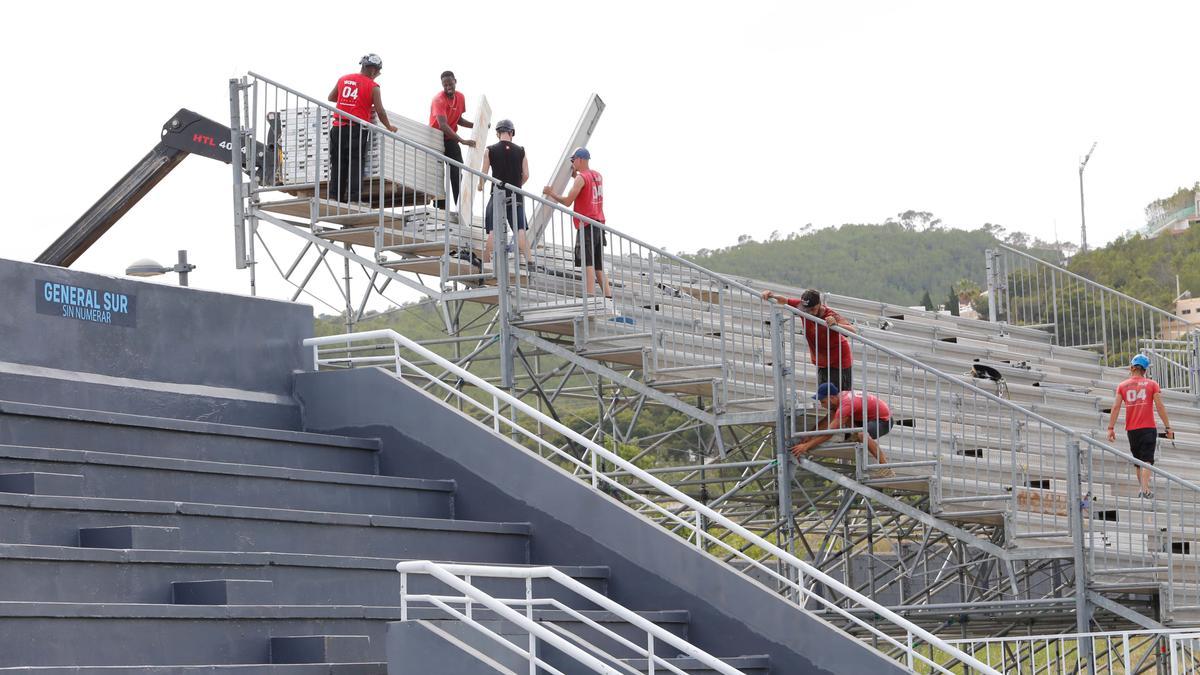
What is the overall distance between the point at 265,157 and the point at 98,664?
9.63m

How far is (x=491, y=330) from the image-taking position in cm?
1786

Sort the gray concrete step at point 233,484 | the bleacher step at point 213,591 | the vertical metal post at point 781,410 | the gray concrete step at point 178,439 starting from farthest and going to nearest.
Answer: the vertical metal post at point 781,410 → the gray concrete step at point 178,439 → the gray concrete step at point 233,484 → the bleacher step at point 213,591

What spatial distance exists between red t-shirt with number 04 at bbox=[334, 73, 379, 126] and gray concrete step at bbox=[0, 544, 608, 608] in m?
7.28

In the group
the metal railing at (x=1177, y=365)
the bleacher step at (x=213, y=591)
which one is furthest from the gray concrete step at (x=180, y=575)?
the metal railing at (x=1177, y=365)

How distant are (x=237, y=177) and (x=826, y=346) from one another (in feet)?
21.4

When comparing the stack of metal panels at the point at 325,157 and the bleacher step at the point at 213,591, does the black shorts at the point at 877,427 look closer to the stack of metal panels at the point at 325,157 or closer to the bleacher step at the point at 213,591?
the stack of metal panels at the point at 325,157

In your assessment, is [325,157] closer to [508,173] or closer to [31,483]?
[508,173]

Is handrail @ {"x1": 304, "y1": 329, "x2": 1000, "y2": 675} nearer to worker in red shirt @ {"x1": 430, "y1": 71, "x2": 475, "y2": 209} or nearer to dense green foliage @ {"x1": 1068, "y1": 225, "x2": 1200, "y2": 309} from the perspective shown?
worker in red shirt @ {"x1": 430, "y1": 71, "x2": 475, "y2": 209}

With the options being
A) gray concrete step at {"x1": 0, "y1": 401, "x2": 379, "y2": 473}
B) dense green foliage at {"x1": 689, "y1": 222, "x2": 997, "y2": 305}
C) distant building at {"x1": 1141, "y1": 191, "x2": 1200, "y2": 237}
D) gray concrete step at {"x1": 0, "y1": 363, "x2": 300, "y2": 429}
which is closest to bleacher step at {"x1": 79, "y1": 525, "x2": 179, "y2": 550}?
gray concrete step at {"x1": 0, "y1": 401, "x2": 379, "y2": 473}

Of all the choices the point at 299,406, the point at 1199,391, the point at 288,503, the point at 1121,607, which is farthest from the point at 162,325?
the point at 1199,391

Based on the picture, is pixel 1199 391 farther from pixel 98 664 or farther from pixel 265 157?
pixel 98 664

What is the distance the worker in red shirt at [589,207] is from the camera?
16.1 metres

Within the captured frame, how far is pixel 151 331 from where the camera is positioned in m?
12.1

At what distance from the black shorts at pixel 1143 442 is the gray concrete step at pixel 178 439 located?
25.0 ft
